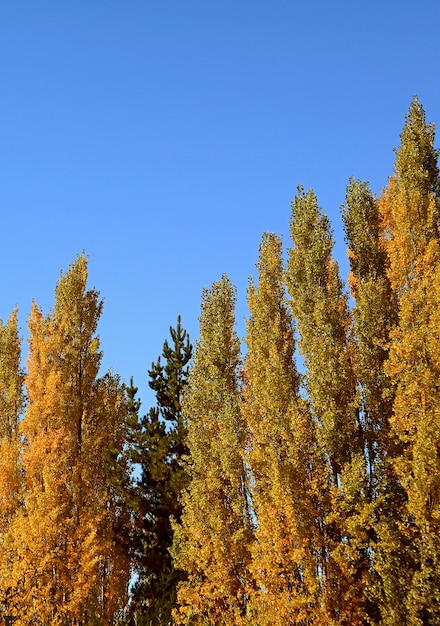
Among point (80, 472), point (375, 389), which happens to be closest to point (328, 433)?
point (375, 389)

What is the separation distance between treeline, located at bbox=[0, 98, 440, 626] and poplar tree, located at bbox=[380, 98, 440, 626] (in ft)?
0.17

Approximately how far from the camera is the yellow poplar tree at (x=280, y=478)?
16.5 meters

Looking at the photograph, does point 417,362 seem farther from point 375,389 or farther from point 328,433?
point 328,433

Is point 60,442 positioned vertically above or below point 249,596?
above

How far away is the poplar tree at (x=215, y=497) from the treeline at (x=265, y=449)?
0.06 m

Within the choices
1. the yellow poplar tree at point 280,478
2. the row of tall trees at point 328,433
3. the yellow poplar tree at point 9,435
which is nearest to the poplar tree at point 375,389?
the row of tall trees at point 328,433

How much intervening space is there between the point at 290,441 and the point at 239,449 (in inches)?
85.6

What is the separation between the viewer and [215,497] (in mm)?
20578

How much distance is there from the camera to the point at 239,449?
1986cm

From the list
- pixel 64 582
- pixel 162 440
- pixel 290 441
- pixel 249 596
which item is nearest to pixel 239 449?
pixel 290 441

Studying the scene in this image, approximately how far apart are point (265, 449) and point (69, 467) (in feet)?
26.5

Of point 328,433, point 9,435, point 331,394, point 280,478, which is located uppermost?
point 9,435

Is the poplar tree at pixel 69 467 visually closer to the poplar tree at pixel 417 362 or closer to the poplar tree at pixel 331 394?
the poplar tree at pixel 331 394

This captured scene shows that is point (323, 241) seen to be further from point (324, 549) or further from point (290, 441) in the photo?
point (324, 549)
